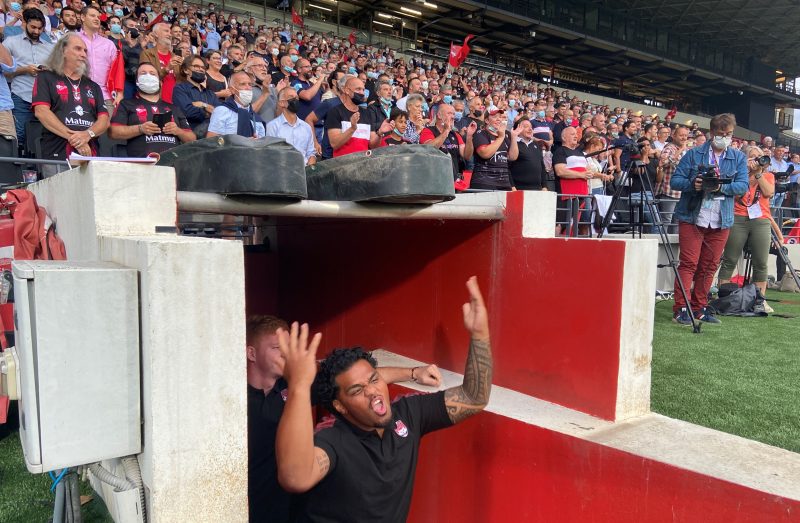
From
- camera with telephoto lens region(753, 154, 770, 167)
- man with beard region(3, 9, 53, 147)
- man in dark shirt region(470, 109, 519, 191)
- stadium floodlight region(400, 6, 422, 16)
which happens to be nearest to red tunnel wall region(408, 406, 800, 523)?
man in dark shirt region(470, 109, 519, 191)

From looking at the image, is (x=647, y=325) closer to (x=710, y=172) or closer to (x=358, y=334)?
(x=358, y=334)

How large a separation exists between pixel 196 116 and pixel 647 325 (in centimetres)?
485

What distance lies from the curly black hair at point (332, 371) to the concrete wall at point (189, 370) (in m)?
0.62

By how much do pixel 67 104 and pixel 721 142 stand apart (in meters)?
6.22

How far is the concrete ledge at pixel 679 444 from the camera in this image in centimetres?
203

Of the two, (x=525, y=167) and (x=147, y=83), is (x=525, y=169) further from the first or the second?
(x=147, y=83)

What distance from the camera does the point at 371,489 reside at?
2256mm

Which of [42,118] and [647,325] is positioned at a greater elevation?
[42,118]

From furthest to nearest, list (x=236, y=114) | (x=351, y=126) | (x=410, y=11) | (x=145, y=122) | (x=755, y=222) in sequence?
(x=410, y=11)
(x=755, y=222)
(x=236, y=114)
(x=351, y=126)
(x=145, y=122)

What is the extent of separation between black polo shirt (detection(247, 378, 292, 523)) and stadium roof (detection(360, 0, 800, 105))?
26388mm

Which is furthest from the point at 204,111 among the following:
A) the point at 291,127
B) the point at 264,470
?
the point at 264,470

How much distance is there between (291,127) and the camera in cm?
608

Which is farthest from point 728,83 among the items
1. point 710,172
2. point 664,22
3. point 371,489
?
point 371,489

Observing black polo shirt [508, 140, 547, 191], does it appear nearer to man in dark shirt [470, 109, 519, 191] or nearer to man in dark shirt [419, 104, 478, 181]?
man in dark shirt [470, 109, 519, 191]
